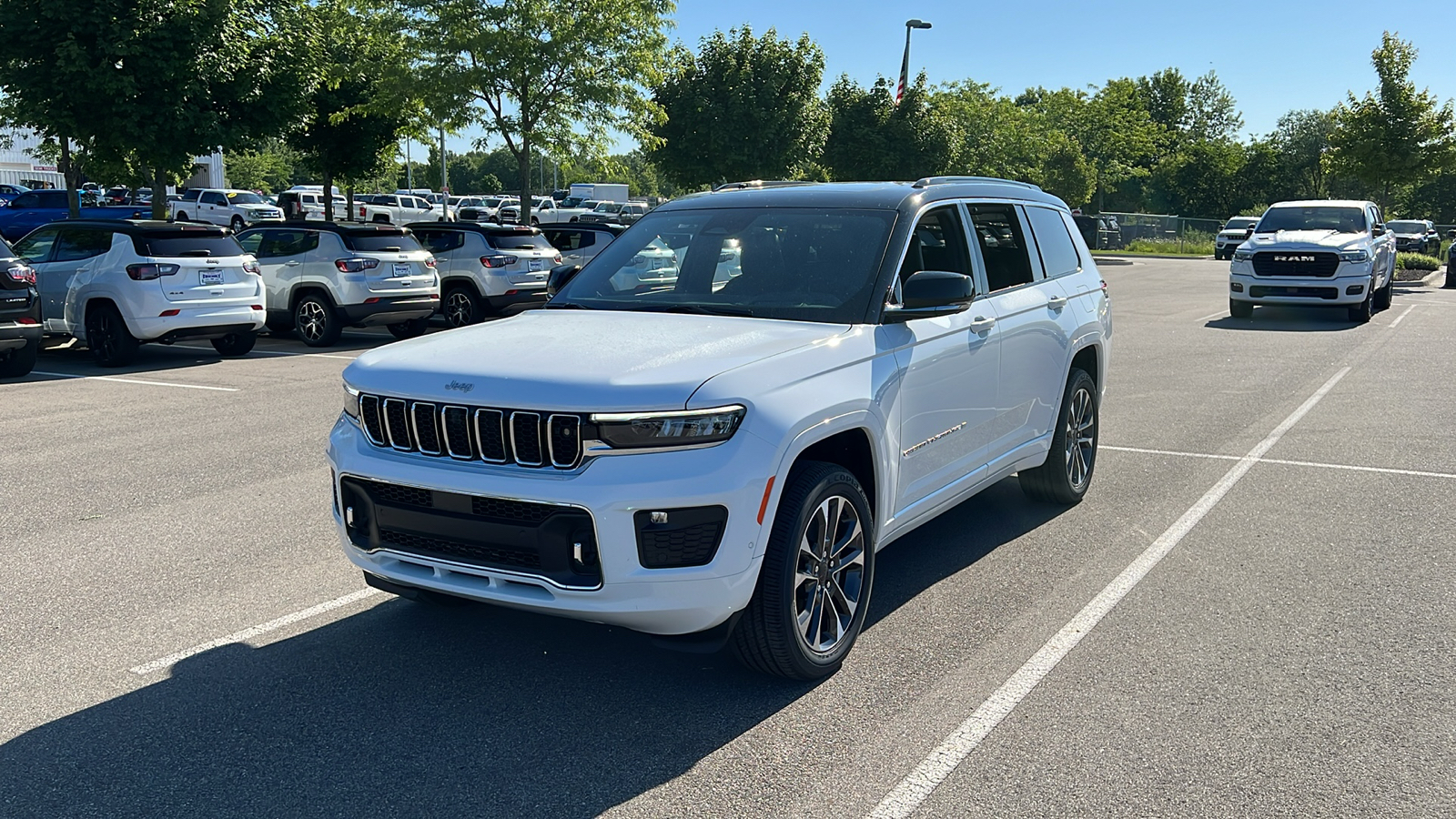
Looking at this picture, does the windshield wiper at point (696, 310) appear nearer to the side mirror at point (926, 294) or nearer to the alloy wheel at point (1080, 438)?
the side mirror at point (926, 294)

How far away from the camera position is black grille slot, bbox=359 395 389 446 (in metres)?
4.27

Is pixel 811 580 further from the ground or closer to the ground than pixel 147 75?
closer to the ground

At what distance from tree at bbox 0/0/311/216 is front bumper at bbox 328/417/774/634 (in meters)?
17.5

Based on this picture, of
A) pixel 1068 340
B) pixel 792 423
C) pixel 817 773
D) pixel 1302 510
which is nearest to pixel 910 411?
pixel 792 423

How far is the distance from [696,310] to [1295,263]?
55.3ft

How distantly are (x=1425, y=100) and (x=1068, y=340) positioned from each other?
4051cm

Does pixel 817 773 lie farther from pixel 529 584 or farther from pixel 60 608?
pixel 60 608

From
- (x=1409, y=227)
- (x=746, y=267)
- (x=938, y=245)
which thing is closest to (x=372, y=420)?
(x=746, y=267)

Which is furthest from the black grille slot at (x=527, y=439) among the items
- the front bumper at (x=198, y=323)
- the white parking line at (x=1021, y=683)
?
the front bumper at (x=198, y=323)

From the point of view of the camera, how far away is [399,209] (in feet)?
167

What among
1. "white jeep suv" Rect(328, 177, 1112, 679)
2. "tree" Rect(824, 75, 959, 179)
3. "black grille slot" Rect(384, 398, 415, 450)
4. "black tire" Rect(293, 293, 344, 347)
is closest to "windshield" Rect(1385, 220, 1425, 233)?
"tree" Rect(824, 75, 959, 179)

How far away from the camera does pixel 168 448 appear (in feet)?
28.6

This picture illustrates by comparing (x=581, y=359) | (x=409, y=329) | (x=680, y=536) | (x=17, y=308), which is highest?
(x=581, y=359)

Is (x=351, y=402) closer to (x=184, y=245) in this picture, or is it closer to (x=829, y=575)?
(x=829, y=575)
